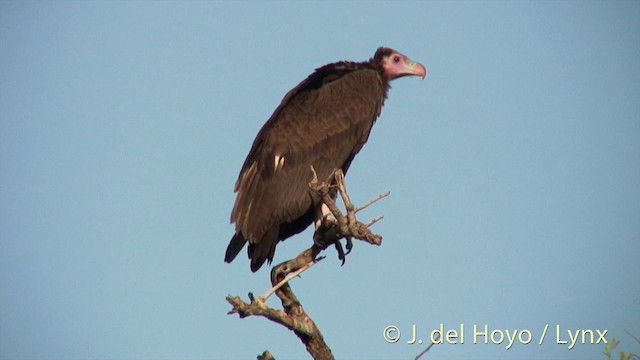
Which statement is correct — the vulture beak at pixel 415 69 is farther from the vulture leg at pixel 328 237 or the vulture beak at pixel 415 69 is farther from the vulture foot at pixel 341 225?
the vulture foot at pixel 341 225

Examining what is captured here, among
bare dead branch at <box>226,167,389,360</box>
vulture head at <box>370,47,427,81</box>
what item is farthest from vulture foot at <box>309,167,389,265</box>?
vulture head at <box>370,47,427,81</box>

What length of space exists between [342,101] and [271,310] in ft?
9.43

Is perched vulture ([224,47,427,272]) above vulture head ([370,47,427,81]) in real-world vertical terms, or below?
below

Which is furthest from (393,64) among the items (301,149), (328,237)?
(328,237)

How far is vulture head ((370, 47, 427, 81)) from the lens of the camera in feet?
32.1

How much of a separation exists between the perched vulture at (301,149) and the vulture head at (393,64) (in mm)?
29

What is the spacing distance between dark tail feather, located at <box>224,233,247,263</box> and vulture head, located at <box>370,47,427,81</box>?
8.61ft

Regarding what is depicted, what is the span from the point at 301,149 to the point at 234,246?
49.4 inches

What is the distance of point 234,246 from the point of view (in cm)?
799

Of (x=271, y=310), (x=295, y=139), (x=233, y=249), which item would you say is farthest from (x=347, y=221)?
(x=295, y=139)

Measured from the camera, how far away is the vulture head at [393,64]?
32.1 feet

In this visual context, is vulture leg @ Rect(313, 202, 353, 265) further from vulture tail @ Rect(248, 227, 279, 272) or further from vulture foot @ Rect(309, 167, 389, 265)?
vulture tail @ Rect(248, 227, 279, 272)

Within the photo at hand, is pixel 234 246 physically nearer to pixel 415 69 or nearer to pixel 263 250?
pixel 263 250

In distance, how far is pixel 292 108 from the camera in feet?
29.5
